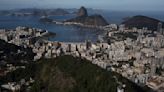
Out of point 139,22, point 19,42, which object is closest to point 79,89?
point 19,42

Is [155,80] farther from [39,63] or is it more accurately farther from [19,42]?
[19,42]

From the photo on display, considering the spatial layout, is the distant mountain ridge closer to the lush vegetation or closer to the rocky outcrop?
the rocky outcrop

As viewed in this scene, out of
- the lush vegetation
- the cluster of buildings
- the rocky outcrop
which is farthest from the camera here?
the rocky outcrop

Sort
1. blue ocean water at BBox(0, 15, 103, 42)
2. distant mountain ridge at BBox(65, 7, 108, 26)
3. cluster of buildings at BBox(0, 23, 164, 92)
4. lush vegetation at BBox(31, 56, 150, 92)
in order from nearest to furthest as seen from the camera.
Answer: lush vegetation at BBox(31, 56, 150, 92)
cluster of buildings at BBox(0, 23, 164, 92)
blue ocean water at BBox(0, 15, 103, 42)
distant mountain ridge at BBox(65, 7, 108, 26)

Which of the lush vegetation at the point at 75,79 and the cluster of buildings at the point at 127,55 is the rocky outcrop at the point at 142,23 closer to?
the cluster of buildings at the point at 127,55

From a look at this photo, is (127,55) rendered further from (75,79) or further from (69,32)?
(69,32)

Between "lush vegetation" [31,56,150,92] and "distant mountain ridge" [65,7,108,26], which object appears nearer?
"lush vegetation" [31,56,150,92]

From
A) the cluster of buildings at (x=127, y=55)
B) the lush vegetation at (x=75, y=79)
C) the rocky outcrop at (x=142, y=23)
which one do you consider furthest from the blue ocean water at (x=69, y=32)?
the lush vegetation at (x=75, y=79)

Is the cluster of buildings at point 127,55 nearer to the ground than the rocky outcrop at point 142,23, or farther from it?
farther from it

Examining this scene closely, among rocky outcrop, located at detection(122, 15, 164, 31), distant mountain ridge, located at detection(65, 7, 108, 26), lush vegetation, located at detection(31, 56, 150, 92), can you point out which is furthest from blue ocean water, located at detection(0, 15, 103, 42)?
lush vegetation, located at detection(31, 56, 150, 92)

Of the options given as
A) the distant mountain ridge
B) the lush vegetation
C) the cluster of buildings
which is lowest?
the distant mountain ridge

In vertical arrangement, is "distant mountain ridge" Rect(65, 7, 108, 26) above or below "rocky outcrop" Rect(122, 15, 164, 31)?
below

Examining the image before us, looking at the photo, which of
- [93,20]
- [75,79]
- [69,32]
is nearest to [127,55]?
[75,79]
